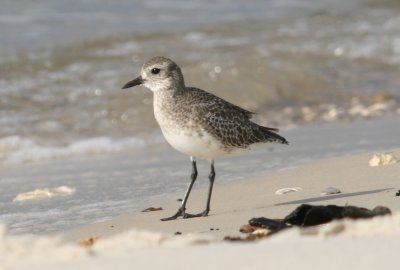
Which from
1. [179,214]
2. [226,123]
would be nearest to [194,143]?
[226,123]

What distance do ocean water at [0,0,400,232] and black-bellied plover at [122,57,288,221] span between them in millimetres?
685

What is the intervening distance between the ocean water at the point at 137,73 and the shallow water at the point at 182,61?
2cm

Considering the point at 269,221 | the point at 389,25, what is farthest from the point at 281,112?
the point at 269,221

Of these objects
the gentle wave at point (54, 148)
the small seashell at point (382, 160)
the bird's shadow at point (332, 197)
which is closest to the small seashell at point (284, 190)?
the bird's shadow at point (332, 197)

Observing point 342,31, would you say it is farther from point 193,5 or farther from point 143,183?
point 143,183

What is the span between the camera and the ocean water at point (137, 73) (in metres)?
8.90

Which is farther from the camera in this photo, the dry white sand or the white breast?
the white breast

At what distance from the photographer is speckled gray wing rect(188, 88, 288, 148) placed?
7262mm

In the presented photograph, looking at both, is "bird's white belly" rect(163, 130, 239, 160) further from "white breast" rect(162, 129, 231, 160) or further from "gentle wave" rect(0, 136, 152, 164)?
"gentle wave" rect(0, 136, 152, 164)

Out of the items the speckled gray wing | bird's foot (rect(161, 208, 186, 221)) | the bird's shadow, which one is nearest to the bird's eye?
the speckled gray wing

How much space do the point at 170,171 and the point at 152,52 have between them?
6426 millimetres

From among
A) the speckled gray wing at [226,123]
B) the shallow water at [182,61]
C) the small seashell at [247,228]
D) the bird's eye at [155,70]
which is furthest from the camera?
the shallow water at [182,61]

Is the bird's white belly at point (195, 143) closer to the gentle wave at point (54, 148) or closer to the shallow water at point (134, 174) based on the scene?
the shallow water at point (134, 174)

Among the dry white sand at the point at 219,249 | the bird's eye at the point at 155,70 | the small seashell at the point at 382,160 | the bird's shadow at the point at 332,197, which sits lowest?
the dry white sand at the point at 219,249
